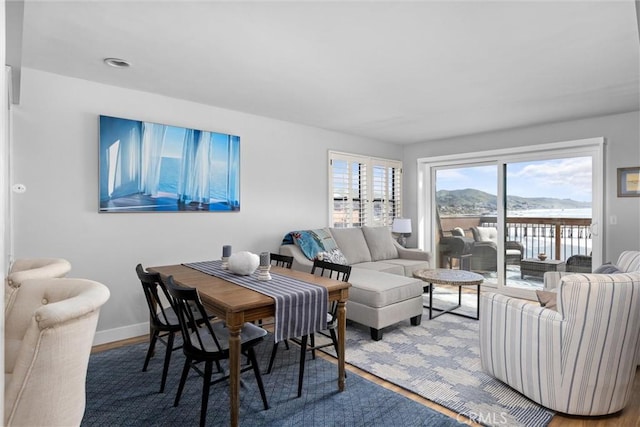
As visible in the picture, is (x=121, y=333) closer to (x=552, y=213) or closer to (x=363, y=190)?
(x=363, y=190)

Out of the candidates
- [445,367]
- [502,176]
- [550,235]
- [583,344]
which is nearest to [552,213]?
[550,235]

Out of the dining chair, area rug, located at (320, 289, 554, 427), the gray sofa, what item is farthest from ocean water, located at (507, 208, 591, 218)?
the dining chair

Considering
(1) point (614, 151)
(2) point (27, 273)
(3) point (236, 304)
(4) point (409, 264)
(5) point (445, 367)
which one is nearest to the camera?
(2) point (27, 273)

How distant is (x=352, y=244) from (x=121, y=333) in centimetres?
289

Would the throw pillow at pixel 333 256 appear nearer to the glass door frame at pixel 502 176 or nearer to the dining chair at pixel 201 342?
the dining chair at pixel 201 342

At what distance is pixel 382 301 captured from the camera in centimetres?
340

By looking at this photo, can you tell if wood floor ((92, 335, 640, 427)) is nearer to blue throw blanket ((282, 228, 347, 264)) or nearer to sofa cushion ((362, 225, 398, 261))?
blue throw blanket ((282, 228, 347, 264))

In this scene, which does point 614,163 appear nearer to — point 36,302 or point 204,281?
point 204,281

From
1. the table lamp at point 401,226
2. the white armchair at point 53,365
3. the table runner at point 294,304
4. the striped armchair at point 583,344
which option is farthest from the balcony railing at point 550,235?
the white armchair at point 53,365

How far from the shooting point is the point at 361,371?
2.81 metres

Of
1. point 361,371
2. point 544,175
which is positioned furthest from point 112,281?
point 544,175

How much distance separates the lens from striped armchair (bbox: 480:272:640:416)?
80.4 inches

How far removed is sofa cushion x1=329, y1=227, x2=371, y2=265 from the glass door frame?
1.62 metres

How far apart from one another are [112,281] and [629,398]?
13.3 ft
